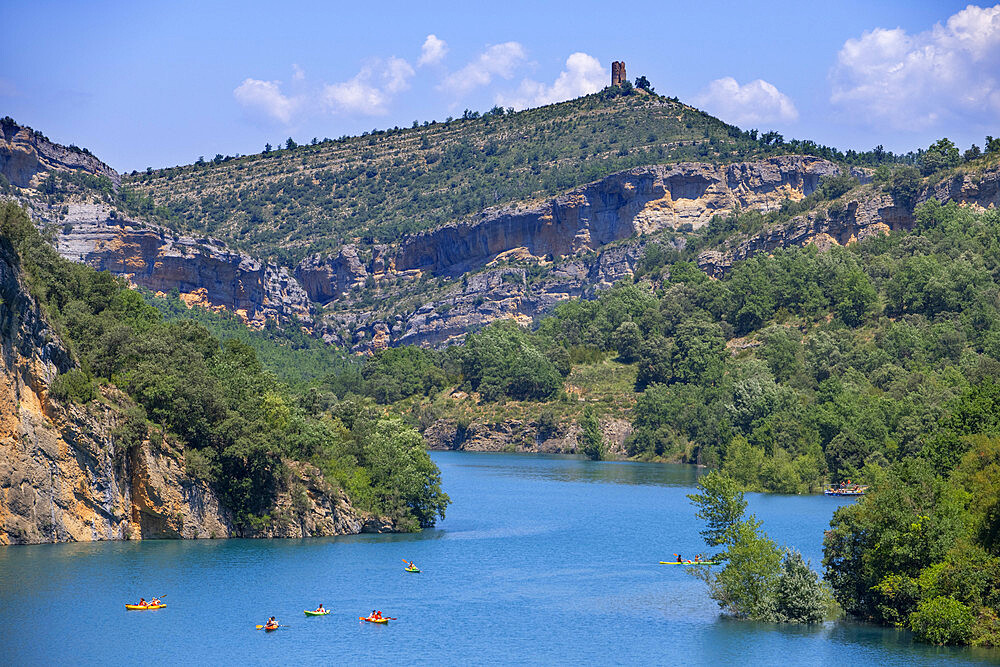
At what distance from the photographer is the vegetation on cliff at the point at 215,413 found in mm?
71312

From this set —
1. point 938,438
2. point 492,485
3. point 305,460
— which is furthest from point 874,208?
point 305,460

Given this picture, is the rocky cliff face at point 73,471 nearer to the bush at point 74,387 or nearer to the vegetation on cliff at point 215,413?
the bush at point 74,387

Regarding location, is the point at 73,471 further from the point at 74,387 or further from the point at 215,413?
the point at 215,413

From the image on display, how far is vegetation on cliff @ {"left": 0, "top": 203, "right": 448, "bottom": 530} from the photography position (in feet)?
234

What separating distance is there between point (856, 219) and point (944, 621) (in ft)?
448

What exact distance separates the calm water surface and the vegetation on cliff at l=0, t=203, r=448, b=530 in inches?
134

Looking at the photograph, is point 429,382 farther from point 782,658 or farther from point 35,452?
point 782,658

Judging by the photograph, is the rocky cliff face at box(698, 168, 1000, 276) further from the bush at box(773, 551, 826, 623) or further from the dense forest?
the bush at box(773, 551, 826, 623)

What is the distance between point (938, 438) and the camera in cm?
7219

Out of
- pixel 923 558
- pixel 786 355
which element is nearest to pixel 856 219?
pixel 786 355

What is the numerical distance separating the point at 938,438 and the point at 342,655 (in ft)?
127

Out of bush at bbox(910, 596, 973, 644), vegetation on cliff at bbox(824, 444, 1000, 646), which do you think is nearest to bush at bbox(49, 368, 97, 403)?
vegetation on cliff at bbox(824, 444, 1000, 646)

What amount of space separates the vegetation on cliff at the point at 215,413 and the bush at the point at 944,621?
36.1 m

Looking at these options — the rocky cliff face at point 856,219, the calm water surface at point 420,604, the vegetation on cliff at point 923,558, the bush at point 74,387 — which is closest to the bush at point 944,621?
the vegetation on cliff at point 923,558
